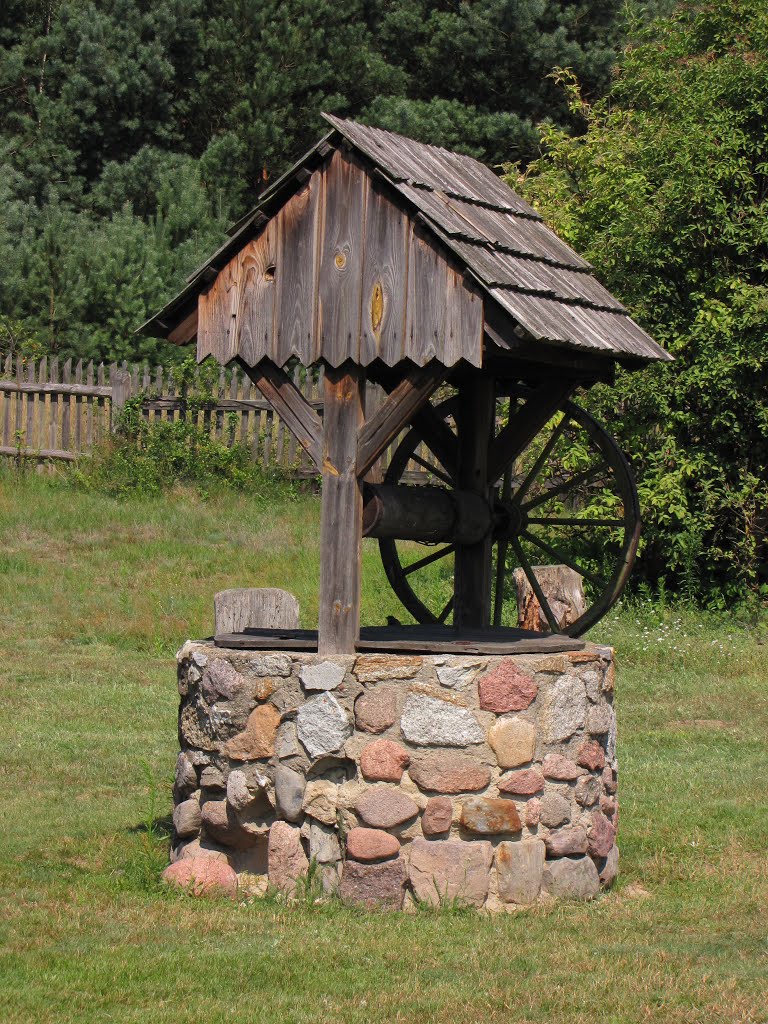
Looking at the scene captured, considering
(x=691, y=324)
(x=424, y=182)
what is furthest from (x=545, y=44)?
(x=424, y=182)

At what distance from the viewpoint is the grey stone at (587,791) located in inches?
235

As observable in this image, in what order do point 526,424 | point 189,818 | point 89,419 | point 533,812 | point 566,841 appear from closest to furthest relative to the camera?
point 533,812
point 566,841
point 189,818
point 526,424
point 89,419

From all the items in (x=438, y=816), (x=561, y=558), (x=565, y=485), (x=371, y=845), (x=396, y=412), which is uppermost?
(x=396, y=412)

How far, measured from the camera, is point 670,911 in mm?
5801

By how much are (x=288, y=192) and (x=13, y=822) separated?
3440 millimetres

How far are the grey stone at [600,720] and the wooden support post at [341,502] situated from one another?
1.07 metres

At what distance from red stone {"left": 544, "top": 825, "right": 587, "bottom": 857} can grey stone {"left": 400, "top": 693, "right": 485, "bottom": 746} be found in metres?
0.54

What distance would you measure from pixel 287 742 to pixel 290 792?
20 cm

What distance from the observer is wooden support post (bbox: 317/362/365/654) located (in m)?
6.01

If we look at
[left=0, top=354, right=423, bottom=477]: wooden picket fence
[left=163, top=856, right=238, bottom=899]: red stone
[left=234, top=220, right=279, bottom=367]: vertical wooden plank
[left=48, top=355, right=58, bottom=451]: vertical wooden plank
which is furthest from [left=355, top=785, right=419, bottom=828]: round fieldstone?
[left=48, top=355, right=58, bottom=451]: vertical wooden plank

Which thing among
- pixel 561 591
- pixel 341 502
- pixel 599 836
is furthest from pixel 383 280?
pixel 561 591

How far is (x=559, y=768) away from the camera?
5848 mm

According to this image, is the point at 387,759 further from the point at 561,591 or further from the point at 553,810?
the point at 561,591

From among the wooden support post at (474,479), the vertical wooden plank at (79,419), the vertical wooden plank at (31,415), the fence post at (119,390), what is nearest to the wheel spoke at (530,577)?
the wooden support post at (474,479)
